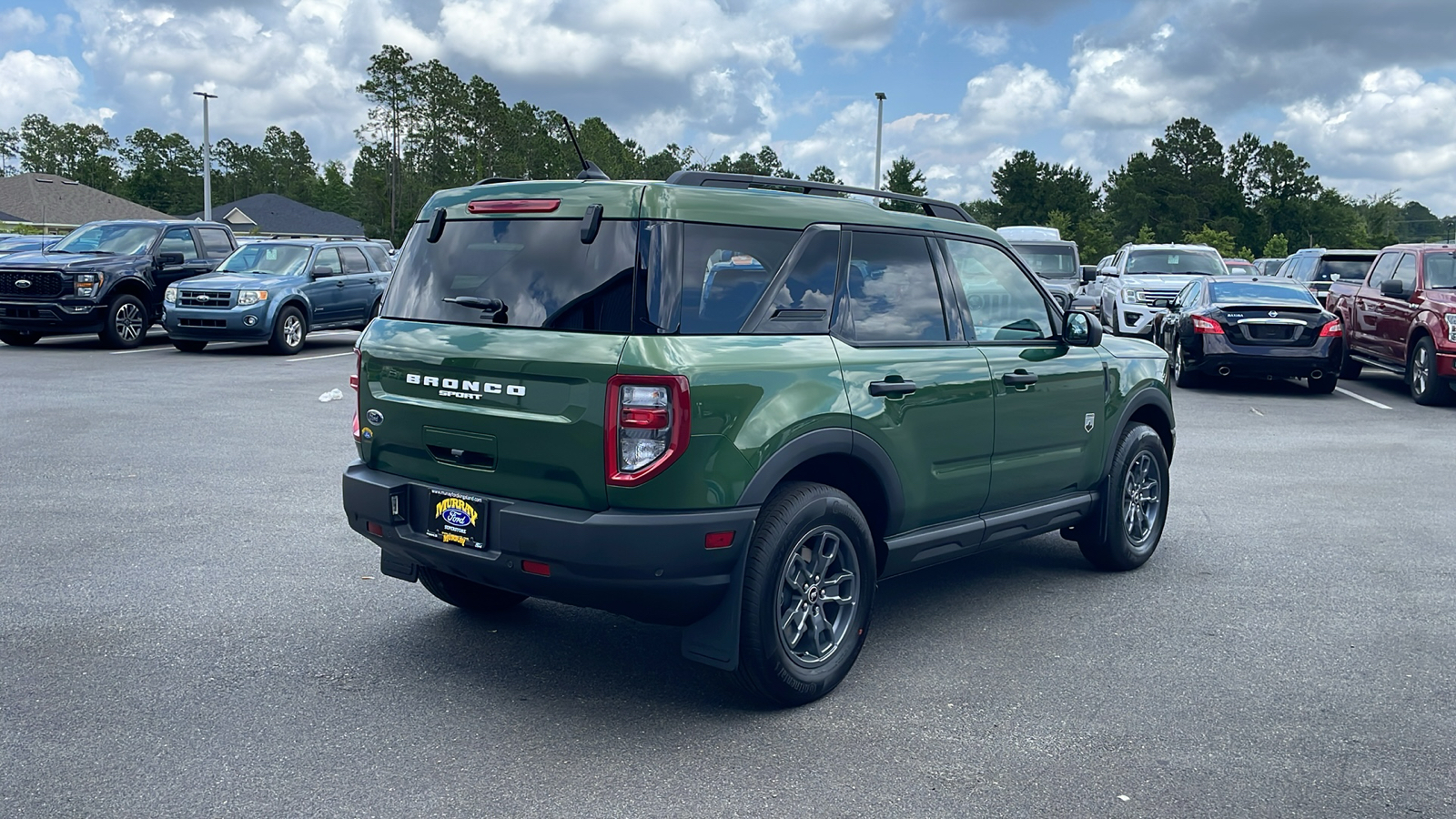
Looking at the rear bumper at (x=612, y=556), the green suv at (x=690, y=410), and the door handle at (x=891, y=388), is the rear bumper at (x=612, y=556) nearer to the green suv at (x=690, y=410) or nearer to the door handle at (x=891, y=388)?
the green suv at (x=690, y=410)

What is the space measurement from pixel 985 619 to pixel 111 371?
1307 centimetres

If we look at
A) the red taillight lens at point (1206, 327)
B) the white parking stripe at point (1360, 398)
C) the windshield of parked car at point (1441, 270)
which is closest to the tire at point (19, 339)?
the red taillight lens at point (1206, 327)

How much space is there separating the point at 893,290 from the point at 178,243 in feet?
56.6

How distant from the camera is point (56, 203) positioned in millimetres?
78438

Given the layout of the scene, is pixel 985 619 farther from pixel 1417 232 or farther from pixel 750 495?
pixel 1417 232

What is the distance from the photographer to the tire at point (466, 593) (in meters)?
5.32

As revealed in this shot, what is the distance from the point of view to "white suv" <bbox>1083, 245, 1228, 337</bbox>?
20.6m

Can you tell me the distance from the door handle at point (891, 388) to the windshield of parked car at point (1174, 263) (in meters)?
18.4

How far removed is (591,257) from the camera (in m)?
4.28

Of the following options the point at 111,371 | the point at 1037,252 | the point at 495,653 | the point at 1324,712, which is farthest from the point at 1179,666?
the point at 1037,252

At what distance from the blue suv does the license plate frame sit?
44.8 ft

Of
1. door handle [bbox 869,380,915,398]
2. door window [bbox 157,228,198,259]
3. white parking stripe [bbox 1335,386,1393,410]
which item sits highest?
door window [bbox 157,228,198,259]

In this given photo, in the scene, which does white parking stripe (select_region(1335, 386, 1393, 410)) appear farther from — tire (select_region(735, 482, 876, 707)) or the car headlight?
the car headlight

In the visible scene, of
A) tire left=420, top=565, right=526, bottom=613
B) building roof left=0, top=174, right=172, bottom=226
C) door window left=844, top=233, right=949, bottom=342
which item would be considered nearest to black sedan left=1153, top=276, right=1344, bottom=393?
door window left=844, top=233, right=949, bottom=342
